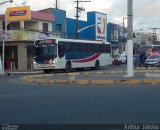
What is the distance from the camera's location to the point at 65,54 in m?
40.3

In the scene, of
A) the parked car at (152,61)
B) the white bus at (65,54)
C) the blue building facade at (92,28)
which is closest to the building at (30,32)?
the blue building facade at (92,28)

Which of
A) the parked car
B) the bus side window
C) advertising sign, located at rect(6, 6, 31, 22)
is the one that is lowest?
the parked car

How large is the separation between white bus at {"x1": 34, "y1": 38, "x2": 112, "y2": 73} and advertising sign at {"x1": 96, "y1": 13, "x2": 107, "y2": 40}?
28.1 meters

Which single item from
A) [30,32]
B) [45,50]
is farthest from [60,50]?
[30,32]

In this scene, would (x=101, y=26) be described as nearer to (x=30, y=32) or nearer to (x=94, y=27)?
(x=94, y=27)

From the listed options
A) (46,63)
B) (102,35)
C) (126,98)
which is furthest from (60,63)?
(102,35)

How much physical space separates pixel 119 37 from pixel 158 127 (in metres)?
83.5

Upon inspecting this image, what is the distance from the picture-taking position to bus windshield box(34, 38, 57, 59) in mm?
39281

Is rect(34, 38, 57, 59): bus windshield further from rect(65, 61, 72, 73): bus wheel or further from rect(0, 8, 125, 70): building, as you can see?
rect(0, 8, 125, 70): building

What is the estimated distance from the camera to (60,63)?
39688mm

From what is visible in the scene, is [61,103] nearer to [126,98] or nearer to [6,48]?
[126,98]

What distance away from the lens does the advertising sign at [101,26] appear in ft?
247

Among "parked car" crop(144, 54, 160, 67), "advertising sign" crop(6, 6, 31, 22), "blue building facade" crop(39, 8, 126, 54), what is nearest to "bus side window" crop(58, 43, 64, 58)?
"advertising sign" crop(6, 6, 31, 22)

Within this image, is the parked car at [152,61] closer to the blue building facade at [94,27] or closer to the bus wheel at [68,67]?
the bus wheel at [68,67]
